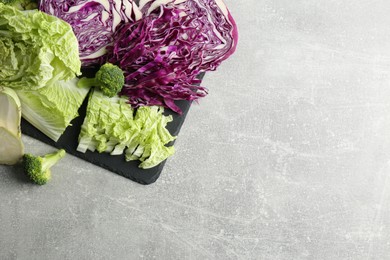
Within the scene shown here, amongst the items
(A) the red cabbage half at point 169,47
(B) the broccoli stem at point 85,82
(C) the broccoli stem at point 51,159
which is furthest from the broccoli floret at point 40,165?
(A) the red cabbage half at point 169,47

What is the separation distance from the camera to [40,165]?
3.94m

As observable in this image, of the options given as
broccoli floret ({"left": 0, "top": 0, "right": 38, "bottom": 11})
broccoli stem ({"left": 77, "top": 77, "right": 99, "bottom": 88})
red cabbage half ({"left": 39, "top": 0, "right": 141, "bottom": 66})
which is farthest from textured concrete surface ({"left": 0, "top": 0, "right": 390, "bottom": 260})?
broccoli floret ({"left": 0, "top": 0, "right": 38, "bottom": 11})

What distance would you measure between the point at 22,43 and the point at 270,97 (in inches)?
63.6

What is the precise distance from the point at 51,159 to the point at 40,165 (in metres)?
0.08

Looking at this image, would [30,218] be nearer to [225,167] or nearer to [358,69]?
[225,167]

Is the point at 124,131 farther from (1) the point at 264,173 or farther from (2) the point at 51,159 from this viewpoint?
(1) the point at 264,173

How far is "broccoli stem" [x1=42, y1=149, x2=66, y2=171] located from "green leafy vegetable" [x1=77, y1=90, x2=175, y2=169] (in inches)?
4.2

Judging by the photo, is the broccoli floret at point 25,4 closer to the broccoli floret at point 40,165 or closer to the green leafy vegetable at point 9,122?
the green leafy vegetable at point 9,122

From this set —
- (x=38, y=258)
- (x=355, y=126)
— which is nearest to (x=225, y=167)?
(x=355, y=126)

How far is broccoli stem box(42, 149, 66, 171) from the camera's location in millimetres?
3973

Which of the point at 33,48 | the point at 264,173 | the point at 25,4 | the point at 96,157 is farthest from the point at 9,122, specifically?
the point at 264,173

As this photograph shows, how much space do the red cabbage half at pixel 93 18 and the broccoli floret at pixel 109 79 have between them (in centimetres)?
17

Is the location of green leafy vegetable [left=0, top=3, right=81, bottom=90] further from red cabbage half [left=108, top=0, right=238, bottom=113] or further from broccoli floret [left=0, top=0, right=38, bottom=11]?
red cabbage half [left=108, top=0, right=238, bottom=113]

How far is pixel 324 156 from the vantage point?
455 cm
